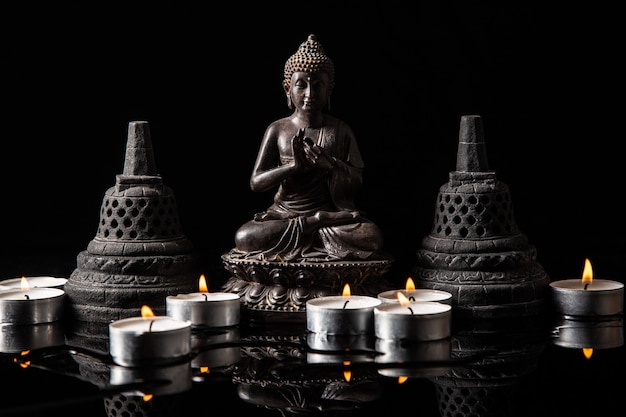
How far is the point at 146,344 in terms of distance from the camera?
4184 mm

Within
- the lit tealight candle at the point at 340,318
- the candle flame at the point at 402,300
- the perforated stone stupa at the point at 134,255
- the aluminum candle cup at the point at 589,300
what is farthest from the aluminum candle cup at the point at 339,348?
the aluminum candle cup at the point at 589,300

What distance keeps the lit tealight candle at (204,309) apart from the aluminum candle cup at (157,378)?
19.0 inches

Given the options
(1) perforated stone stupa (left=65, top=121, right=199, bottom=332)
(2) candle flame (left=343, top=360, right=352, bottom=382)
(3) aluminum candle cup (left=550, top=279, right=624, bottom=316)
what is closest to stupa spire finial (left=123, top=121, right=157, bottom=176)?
(1) perforated stone stupa (left=65, top=121, right=199, bottom=332)

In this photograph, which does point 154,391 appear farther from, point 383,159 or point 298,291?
point 383,159

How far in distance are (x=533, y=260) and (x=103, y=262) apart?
5.58ft

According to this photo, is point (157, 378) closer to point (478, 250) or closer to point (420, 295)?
point (420, 295)

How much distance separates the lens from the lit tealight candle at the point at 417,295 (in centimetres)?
477

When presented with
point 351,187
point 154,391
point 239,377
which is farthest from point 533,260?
point 154,391

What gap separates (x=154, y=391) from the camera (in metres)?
3.94

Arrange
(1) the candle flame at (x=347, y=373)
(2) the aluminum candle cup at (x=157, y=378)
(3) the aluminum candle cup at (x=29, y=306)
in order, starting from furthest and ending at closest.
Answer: (3) the aluminum candle cup at (x=29, y=306), (1) the candle flame at (x=347, y=373), (2) the aluminum candle cup at (x=157, y=378)

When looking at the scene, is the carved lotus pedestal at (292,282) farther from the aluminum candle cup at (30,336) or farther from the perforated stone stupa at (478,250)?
the aluminum candle cup at (30,336)

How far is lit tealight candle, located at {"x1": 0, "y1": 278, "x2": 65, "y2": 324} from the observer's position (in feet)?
15.9

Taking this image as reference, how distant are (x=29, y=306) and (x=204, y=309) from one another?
68 cm

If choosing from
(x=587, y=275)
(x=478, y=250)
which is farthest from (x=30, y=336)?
(x=587, y=275)
